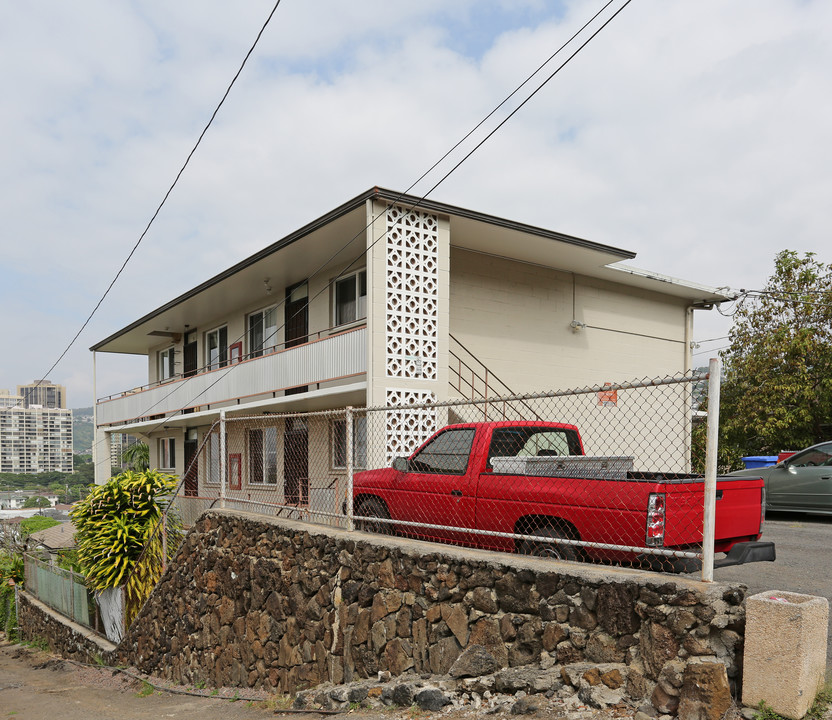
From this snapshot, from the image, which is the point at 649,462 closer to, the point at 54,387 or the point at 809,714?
the point at 809,714

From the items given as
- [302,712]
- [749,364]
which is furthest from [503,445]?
[749,364]

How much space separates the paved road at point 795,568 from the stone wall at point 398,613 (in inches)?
56.1

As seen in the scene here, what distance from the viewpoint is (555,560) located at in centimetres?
528

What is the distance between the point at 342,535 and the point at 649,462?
12.3 m

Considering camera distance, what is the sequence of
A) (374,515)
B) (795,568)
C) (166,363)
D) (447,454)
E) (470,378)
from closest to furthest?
(447,454) → (374,515) → (795,568) → (470,378) → (166,363)

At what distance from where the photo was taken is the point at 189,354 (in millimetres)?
26641

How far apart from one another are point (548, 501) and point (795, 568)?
415cm

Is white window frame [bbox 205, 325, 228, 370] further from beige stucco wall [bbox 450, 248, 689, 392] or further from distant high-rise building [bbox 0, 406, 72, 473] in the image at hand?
distant high-rise building [bbox 0, 406, 72, 473]

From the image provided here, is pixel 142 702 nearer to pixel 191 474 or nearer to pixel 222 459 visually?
pixel 222 459

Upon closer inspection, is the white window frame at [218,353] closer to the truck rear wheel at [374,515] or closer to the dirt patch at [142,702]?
the dirt patch at [142,702]

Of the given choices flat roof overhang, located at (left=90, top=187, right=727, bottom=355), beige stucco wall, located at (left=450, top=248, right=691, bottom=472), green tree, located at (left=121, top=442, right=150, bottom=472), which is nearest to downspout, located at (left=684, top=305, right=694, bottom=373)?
beige stucco wall, located at (left=450, top=248, right=691, bottom=472)

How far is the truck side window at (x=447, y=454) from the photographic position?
7.43 metres

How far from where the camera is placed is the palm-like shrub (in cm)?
1237

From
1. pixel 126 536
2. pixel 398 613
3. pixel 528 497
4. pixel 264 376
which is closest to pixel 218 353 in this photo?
pixel 264 376
